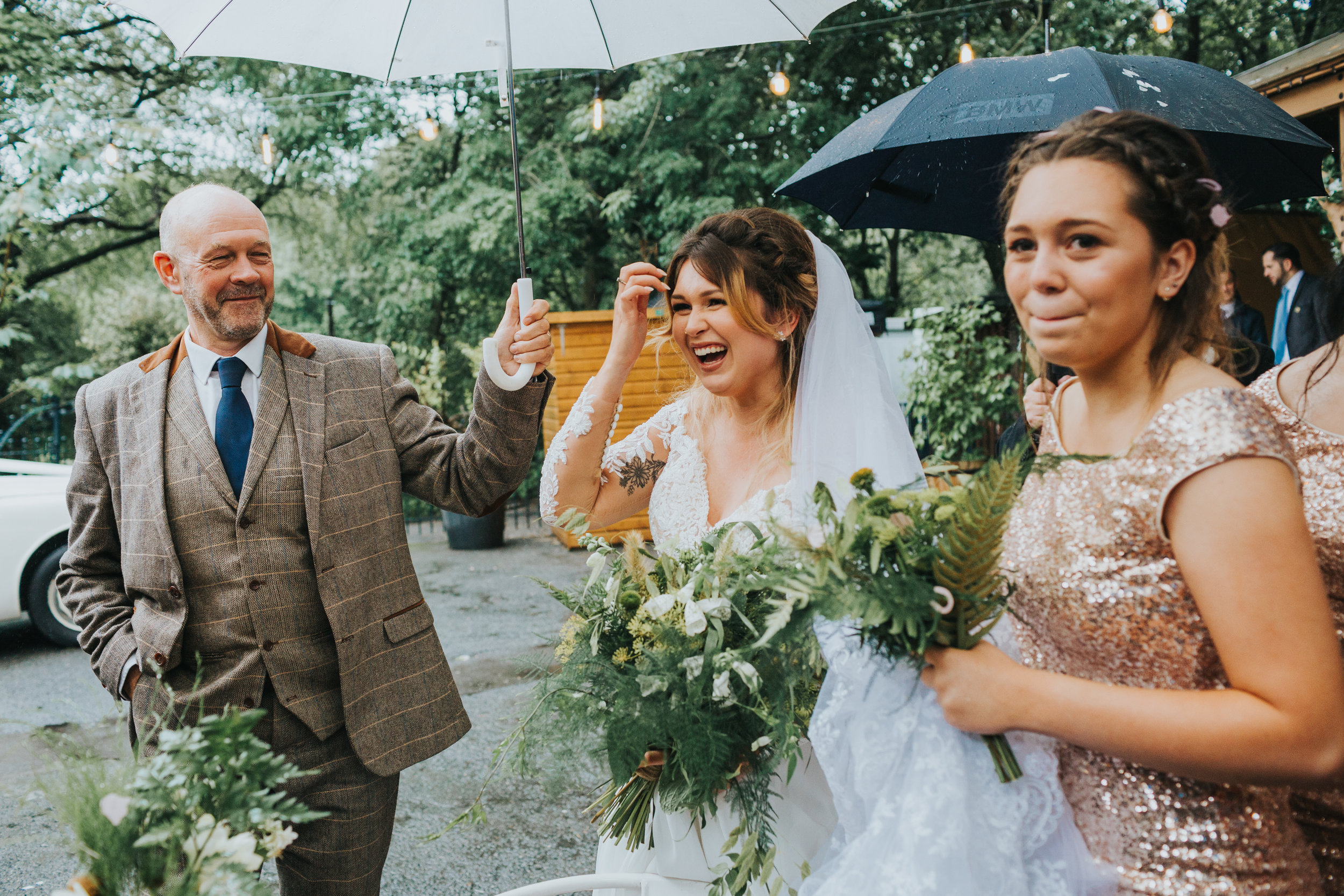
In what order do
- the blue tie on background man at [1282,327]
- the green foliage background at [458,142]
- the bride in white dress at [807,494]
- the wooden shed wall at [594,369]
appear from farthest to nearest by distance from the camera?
the green foliage background at [458,142], the wooden shed wall at [594,369], the blue tie on background man at [1282,327], the bride in white dress at [807,494]

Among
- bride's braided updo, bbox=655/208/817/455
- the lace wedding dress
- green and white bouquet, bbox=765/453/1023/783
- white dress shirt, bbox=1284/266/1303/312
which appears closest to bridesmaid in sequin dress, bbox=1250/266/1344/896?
green and white bouquet, bbox=765/453/1023/783

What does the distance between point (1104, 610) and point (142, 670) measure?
82.9 inches

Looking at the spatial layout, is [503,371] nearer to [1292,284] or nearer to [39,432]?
[1292,284]

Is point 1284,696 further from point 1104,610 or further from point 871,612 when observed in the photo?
point 871,612

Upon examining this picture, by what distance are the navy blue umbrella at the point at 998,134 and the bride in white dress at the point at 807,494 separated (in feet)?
2.17

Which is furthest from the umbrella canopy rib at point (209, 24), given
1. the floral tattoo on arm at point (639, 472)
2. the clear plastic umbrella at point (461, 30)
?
the floral tattoo on arm at point (639, 472)

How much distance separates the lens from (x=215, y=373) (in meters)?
2.27

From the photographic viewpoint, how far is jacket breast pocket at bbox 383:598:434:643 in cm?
225

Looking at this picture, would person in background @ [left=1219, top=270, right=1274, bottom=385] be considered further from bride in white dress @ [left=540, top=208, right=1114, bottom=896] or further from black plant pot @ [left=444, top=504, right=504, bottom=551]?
black plant pot @ [left=444, top=504, right=504, bottom=551]

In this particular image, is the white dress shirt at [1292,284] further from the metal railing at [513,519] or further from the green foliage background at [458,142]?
the metal railing at [513,519]

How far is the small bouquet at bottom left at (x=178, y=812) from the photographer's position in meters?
1.02

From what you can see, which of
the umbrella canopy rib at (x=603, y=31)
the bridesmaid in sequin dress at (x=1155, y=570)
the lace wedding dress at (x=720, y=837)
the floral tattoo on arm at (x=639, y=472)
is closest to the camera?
the bridesmaid in sequin dress at (x=1155, y=570)

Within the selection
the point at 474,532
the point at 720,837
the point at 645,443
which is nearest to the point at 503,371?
the point at 645,443

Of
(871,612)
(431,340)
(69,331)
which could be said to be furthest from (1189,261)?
(69,331)
